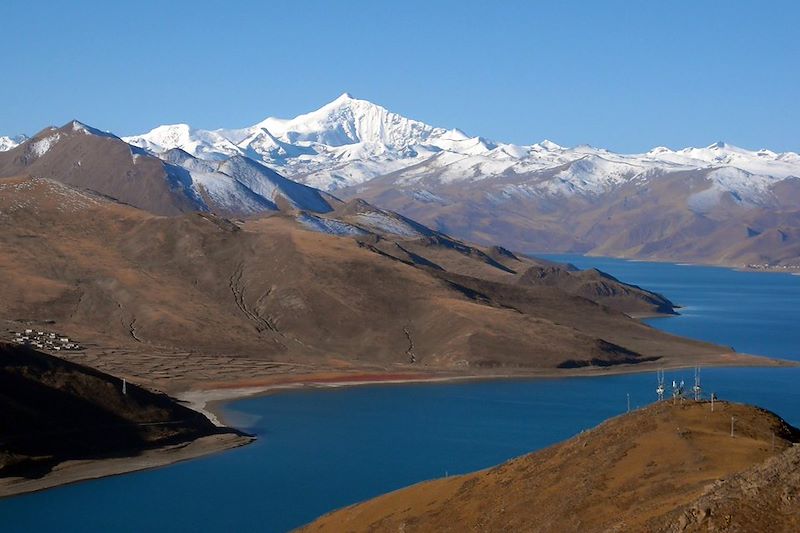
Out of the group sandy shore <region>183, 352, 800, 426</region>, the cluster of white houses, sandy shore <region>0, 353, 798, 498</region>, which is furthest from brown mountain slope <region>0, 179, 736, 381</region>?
sandy shore <region>0, 353, 798, 498</region>

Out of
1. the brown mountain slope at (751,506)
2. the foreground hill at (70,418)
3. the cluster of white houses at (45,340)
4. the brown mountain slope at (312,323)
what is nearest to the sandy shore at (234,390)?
the foreground hill at (70,418)

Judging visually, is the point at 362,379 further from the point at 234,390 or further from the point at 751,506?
the point at 751,506

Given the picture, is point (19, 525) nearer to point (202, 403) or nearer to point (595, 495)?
point (595, 495)

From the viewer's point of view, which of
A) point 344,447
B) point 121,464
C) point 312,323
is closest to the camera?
point 121,464

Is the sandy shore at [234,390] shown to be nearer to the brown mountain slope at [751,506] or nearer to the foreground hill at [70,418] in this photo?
the foreground hill at [70,418]

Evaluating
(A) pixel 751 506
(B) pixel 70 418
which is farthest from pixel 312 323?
(A) pixel 751 506
